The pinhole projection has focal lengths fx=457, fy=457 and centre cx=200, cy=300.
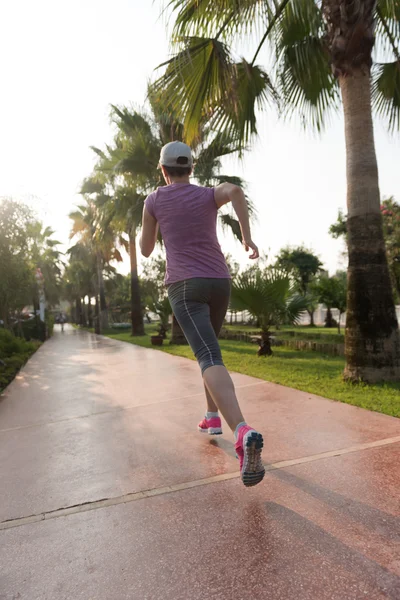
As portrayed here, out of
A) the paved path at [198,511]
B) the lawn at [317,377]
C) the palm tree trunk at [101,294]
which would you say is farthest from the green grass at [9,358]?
the palm tree trunk at [101,294]

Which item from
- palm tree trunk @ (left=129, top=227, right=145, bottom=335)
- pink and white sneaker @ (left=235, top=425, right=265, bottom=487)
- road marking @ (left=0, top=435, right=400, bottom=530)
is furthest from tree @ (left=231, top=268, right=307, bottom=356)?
palm tree trunk @ (left=129, top=227, right=145, bottom=335)

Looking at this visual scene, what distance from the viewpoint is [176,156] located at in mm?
2594

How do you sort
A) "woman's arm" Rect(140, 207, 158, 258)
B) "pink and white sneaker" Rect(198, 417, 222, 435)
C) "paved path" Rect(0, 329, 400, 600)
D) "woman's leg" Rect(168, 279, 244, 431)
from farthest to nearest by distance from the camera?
"pink and white sneaker" Rect(198, 417, 222, 435), "woman's arm" Rect(140, 207, 158, 258), "woman's leg" Rect(168, 279, 244, 431), "paved path" Rect(0, 329, 400, 600)

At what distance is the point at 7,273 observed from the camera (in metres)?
11.1

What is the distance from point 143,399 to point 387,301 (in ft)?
9.13

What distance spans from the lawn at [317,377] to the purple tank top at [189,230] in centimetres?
200

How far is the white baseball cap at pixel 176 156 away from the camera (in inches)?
102

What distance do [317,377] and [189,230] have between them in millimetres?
3748

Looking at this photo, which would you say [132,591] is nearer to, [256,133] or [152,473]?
[152,473]

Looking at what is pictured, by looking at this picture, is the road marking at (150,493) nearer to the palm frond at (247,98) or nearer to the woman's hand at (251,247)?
Answer: the woman's hand at (251,247)

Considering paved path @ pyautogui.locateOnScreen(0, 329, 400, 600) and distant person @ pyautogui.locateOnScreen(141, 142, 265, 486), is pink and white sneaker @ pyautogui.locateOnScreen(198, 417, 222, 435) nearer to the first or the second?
paved path @ pyautogui.locateOnScreen(0, 329, 400, 600)

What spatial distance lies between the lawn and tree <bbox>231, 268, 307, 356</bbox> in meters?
0.72

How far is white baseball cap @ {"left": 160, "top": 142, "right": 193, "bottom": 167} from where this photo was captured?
2.60 m

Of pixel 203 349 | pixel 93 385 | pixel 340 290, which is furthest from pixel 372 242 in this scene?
pixel 340 290
